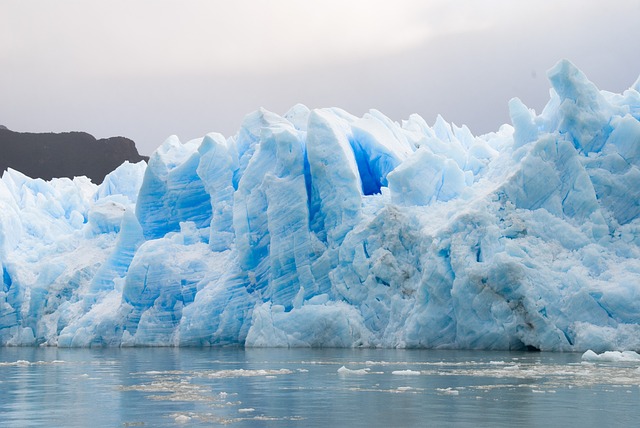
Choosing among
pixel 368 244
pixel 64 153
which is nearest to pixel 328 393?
pixel 368 244

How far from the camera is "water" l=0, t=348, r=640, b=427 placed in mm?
9141

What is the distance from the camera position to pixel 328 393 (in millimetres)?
11766

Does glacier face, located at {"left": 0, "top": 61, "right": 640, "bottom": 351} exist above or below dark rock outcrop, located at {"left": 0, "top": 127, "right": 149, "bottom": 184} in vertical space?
below

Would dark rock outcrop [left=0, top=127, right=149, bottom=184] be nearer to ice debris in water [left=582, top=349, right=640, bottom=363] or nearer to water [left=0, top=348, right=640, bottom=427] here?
water [left=0, top=348, right=640, bottom=427]

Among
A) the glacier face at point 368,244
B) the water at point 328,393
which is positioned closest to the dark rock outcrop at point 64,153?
the glacier face at point 368,244

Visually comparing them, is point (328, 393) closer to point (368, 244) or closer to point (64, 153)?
point (368, 244)

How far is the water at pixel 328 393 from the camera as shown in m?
9.14

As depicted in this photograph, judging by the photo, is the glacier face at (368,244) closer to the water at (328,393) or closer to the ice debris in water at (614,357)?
the ice debris in water at (614,357)

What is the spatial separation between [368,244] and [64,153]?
75168mm

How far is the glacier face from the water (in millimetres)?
3488

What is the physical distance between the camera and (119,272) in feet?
105

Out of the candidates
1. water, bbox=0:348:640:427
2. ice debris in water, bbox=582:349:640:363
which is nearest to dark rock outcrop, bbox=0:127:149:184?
water, bbox=0:348:640:427

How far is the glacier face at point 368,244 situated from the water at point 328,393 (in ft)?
11.4

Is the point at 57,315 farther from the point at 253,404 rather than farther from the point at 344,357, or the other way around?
the point at 253,404
